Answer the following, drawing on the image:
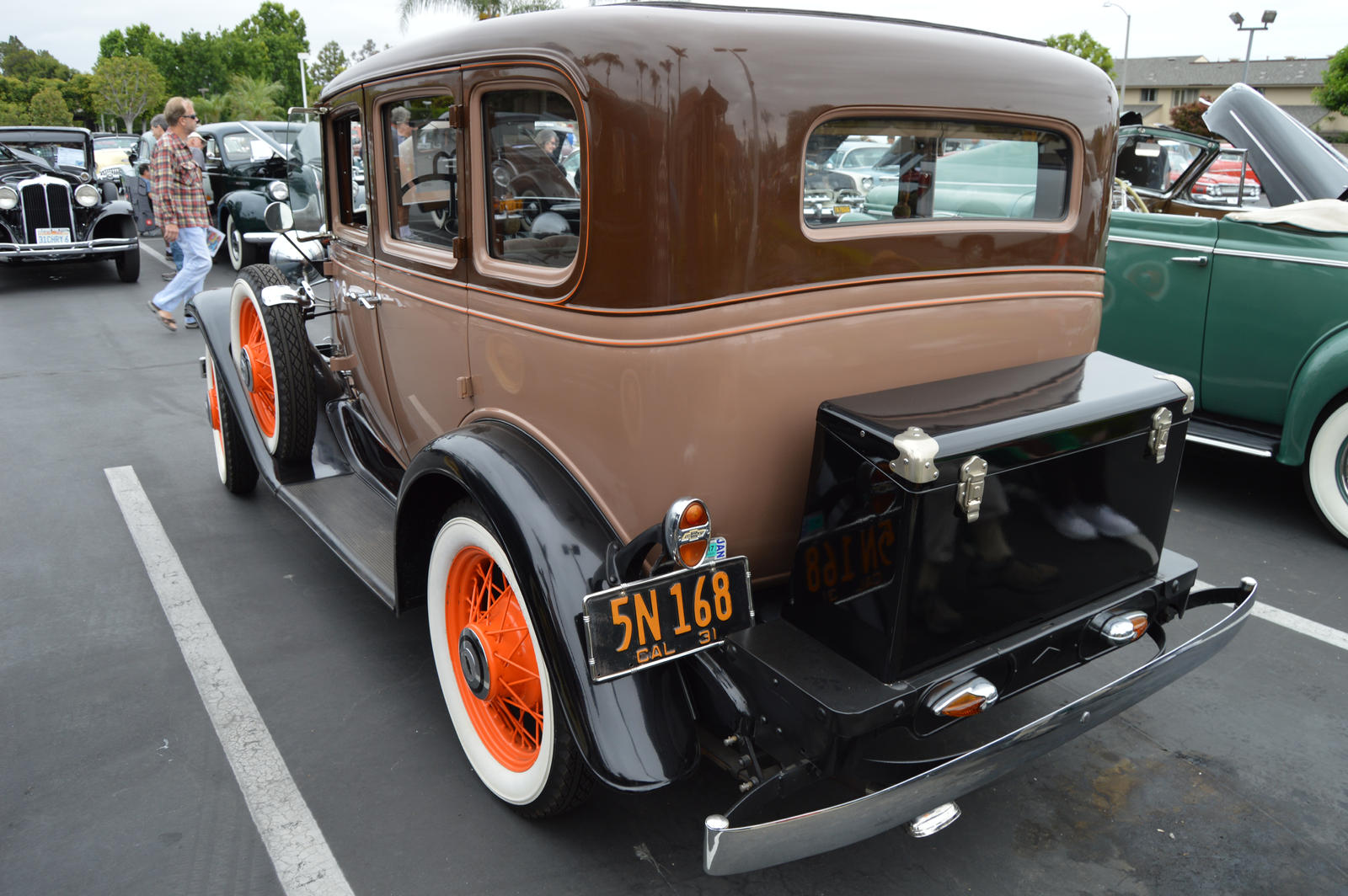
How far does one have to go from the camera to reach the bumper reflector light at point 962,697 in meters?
2.07

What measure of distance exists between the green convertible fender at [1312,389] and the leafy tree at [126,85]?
65.3m

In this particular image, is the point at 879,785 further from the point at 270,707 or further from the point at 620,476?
the point at 270,707

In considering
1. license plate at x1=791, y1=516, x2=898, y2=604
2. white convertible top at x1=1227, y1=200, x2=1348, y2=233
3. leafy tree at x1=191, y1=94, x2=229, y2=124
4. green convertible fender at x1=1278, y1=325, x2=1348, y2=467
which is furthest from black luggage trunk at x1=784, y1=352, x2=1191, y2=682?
leafy tree at x1=191, y1=94, x2=229, y2=124

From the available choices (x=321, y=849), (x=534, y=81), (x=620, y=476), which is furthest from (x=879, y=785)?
(x=534, y=81)

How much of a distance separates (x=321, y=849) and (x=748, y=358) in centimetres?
164

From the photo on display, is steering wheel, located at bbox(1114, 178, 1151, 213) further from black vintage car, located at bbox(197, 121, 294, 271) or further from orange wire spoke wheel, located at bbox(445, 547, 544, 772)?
black vintage car, located at bbox(197, 121, 294, 271)

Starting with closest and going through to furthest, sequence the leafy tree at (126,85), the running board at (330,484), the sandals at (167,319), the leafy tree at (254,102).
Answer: the running board at (330,484), the sandals at (167,319), the leafy tree at (254,102), the leafy tree at (126,85)

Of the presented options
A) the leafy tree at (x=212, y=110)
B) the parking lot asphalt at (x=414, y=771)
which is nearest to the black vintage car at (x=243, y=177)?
the parking lot asphalt at (x=414, y=771)

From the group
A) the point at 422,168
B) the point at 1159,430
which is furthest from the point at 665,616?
the point at 422,168

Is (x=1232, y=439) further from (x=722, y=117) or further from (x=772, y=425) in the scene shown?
(x=722, y=117)

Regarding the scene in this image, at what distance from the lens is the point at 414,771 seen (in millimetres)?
2705

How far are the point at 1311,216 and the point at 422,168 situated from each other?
3856mm

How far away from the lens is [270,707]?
302cm

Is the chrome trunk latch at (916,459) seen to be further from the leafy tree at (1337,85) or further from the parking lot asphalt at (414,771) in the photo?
the leafy tree at (1337,85)
